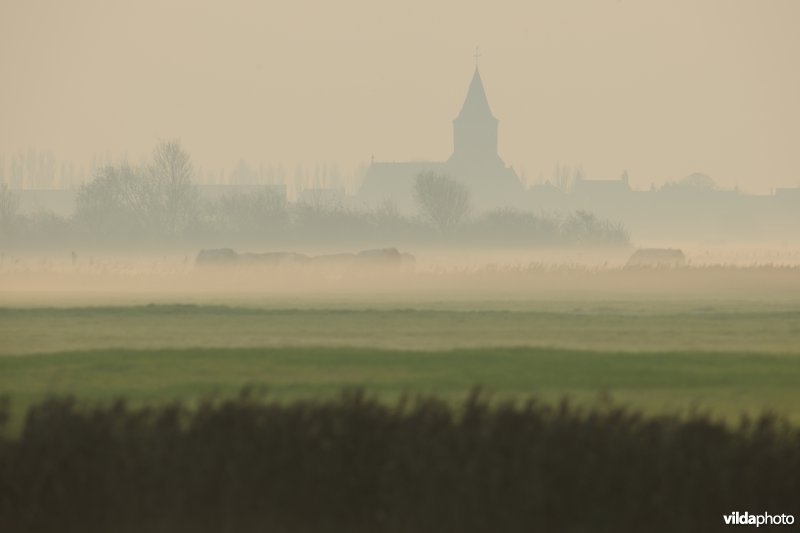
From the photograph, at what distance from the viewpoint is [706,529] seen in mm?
17609

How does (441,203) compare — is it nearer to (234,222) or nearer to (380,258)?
(234,222)

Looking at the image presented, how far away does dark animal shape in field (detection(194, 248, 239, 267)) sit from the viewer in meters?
84.9

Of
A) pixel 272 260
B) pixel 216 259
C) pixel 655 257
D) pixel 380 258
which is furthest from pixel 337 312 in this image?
pixel 655 257

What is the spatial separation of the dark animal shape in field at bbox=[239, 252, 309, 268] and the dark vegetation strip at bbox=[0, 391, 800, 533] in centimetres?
6682

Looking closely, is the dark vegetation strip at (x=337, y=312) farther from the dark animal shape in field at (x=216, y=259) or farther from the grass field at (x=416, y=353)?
the dark animal shape in field at (x=216, y=259)

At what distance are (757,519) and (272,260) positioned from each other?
70711 mm

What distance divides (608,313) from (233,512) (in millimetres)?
33007

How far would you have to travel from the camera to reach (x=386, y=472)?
59.8 feet

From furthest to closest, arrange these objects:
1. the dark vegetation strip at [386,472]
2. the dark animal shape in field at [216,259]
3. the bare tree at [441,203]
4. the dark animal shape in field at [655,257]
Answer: the bare tree at [441,203] < the dark animal shape in field at [655,257] < the dark animal shape in field at [216,259] < the dark vegetation strip at [386,472]

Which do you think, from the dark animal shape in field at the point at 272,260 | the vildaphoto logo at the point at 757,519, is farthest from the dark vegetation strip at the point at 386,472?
the dark animal shape in field at the point at 272,260

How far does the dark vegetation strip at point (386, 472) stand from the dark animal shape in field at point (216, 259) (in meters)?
65.5

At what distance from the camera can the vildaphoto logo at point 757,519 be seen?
17547 mm

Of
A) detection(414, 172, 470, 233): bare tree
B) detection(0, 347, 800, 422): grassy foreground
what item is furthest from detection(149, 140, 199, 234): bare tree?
detection(0, 347, 800, 422): grassy foreground

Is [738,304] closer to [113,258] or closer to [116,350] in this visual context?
[116,350]
